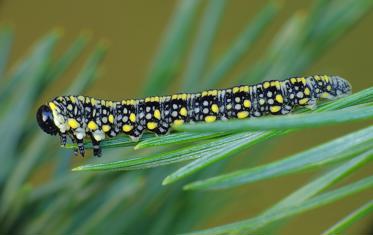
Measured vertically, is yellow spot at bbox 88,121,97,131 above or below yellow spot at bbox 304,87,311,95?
above

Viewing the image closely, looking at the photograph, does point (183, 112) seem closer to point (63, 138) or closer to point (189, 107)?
point (189, 107)

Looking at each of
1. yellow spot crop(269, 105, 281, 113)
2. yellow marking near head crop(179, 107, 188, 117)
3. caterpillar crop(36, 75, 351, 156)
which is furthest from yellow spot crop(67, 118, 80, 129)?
yellow spot crop(269, 105, 281, 113)

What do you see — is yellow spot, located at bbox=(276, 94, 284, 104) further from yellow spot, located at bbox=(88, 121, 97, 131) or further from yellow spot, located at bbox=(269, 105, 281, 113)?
yellow spot, located at bbox=(88, 121, 97, 131)

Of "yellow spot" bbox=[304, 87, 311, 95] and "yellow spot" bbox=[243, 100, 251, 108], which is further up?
"yellow spot" bbox=[243, 100, 251, 108]

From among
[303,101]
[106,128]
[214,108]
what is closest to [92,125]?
[106,128]

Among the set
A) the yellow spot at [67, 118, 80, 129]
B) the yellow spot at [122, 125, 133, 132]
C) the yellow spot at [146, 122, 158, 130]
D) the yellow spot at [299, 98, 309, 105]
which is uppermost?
the yellow spot at [67, 118, 80, 129]

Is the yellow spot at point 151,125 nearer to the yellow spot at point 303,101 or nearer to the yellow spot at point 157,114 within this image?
the yellow spot at point 157,114

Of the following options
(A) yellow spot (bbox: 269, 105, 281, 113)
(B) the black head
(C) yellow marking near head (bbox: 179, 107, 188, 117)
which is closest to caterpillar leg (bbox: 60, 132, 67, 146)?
Answer: (B) the black head

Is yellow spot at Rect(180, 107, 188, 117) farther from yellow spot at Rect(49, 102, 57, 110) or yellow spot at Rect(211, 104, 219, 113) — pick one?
yellow spot at Rect(49, 102, 57, 110)

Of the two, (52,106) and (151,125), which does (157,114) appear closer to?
(151,125)

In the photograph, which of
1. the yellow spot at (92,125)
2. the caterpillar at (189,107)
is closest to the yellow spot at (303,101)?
the caterpillar at (189,107)
